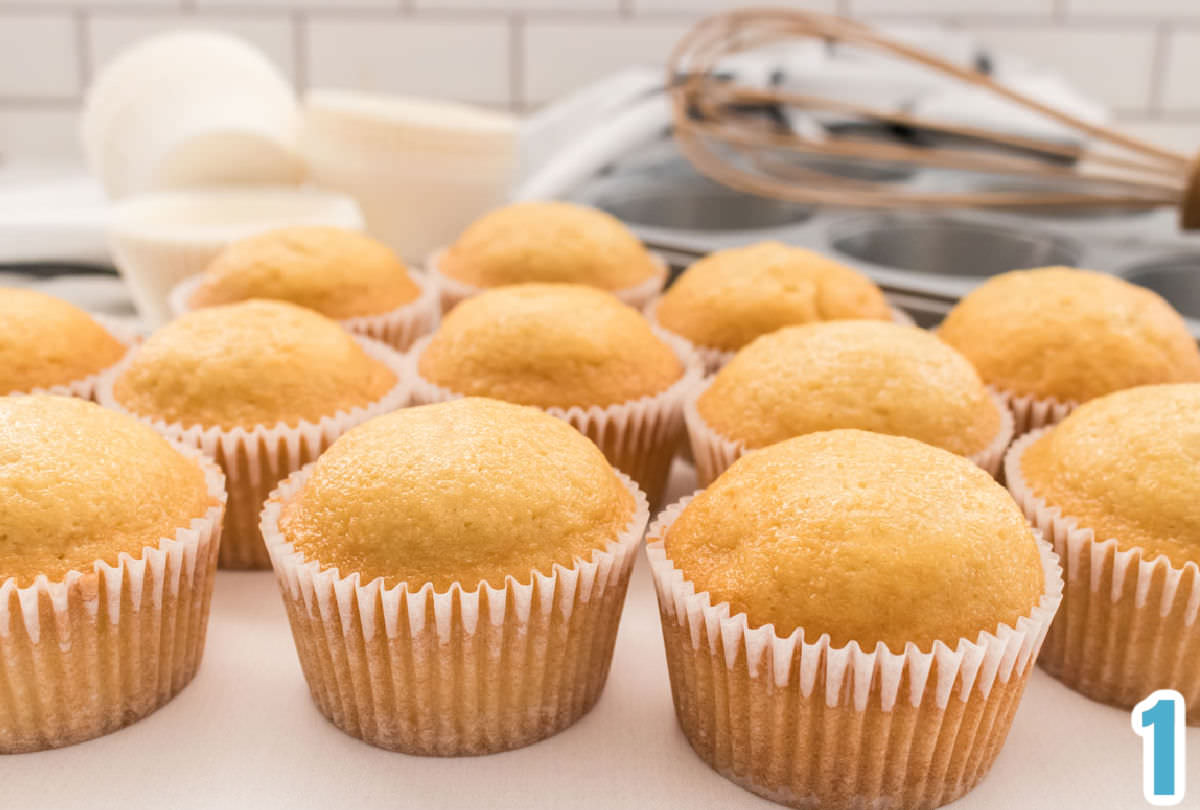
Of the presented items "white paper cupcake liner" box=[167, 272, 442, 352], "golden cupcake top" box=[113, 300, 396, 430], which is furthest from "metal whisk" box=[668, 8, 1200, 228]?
Result: "golden cupcake top" box=[113, 300, 396, 430]

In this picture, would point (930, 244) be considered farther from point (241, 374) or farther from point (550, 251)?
point (241, 374)

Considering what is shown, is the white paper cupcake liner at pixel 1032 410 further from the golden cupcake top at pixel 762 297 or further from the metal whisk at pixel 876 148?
the metal whisk at pixel 876 148

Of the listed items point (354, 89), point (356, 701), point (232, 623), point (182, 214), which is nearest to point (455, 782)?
point (356, 701)

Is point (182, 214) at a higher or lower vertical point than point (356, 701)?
higher

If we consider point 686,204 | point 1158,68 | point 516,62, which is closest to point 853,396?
point 686,204

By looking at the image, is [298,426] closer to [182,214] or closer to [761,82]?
[182,214]

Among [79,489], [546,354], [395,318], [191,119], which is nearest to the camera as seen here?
[79,489]
